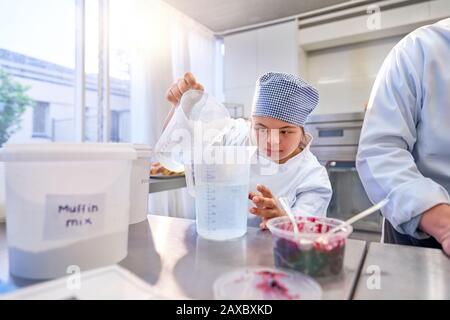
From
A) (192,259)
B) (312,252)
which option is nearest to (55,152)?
(192,259)

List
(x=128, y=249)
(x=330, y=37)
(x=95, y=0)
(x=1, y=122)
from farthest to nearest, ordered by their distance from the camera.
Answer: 1. (x=330, y=37)
2. (x=95, y=0)
3. (x=1, y=122)
4. (x=128, y=249)

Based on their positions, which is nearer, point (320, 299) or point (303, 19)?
point (320, 299)

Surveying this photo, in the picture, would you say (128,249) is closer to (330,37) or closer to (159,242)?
(159,242)

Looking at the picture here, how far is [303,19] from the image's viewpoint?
8.56 feet

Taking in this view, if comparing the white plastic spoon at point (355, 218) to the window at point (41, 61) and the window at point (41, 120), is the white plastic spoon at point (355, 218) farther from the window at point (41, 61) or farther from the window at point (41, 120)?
the window at point (41, 120)

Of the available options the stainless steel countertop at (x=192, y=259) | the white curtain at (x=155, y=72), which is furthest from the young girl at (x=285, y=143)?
the white curtain at (x=155, y=72)

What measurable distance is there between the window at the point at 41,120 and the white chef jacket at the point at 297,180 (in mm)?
1374

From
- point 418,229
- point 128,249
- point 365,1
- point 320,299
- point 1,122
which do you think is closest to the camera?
point 320,299

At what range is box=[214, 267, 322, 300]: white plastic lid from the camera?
34cm

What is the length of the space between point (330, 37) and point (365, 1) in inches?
13.7

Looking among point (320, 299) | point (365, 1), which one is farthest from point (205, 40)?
point (320, 299)

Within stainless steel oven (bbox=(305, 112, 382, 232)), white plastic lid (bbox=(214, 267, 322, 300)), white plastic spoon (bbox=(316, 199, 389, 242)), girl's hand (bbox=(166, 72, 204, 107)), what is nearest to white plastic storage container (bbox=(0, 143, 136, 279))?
white plastic lid (bbox=(214, 267, 322, 300))

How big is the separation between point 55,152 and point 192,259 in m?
0.25

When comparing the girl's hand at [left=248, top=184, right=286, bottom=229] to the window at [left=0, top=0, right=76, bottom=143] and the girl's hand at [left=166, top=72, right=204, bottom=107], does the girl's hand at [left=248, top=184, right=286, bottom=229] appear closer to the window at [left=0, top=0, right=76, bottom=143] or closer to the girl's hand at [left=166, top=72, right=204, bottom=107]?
the girl's hand at [left=166, top=72, right=204, bottom=107]
